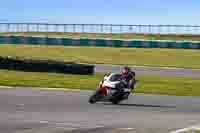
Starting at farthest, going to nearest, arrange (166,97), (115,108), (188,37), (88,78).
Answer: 1. (188,37)
2. (88,78)
3. (166,97)
4. (115,108)

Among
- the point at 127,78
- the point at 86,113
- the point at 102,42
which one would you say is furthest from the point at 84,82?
the point at 102,42

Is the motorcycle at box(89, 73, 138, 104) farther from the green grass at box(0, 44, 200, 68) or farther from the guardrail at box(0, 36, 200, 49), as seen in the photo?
the guardrail at box(0, 36, 200, 49)

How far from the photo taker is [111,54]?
56281mm

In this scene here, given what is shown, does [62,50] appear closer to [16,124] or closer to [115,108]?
[115,108]

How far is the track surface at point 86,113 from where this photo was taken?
15.8 meters

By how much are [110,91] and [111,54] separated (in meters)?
34.3

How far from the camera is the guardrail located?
199 ft

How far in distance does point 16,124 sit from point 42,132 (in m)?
1.52

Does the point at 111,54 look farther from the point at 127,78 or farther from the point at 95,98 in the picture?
the point at 95,98

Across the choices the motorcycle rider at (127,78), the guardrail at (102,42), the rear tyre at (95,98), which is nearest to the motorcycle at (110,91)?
the rear tyre at (95,98)

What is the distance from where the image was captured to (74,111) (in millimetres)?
19406

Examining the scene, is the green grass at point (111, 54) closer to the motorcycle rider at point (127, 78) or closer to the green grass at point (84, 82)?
the green grass at point (84, 82)

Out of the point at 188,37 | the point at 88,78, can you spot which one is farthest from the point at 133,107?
the point at 188,37

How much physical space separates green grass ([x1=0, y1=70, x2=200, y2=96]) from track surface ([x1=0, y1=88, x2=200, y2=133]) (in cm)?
246
